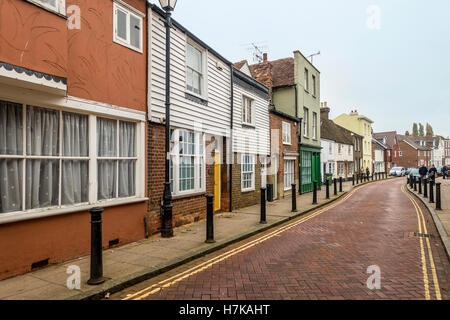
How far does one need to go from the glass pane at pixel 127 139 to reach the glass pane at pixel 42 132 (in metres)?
1.53

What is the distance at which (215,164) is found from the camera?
1100 centimetres

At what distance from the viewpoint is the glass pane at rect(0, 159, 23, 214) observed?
15.3ft

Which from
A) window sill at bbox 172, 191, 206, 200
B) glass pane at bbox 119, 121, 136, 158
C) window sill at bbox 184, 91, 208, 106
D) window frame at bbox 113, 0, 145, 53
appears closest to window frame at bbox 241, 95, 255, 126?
window sill at bbox 184, 91, 208, 106

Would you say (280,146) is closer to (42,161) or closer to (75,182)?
(75,182)

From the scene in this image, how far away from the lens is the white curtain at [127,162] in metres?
6.84

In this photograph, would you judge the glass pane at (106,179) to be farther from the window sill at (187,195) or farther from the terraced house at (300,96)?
the terraced house at (300,96)

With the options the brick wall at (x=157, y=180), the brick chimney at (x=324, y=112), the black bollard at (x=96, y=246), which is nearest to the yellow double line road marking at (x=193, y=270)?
the black bollard at (x=96, y=246)

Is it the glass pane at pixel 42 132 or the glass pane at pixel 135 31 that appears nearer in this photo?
the glass pane at pixel 42 132

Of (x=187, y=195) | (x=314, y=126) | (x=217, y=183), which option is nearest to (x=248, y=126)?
(x=217, y=183)

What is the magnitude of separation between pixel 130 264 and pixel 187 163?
4.35 m

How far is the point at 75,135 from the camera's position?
582 centimetres
